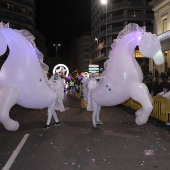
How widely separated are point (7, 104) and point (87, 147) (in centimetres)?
227

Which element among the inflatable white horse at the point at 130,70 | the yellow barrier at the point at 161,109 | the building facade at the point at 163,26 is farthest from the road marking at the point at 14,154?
the building facade at the point at 163,26

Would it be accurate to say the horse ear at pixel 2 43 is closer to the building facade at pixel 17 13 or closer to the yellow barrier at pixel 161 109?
the yellow barrier at pixel 161 109

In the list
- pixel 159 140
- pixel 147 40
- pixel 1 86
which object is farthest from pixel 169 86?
pixel 1 86

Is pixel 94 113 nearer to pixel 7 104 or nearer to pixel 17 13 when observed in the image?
pixel 7 104

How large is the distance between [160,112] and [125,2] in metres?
51.2

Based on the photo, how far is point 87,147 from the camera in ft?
23.3

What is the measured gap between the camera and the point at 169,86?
11219 millimetres

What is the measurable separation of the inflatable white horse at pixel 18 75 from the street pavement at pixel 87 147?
0.98 meters

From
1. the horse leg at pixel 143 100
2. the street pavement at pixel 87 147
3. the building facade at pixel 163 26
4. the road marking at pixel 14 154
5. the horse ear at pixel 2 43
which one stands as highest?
the building facade at pixel 163 26

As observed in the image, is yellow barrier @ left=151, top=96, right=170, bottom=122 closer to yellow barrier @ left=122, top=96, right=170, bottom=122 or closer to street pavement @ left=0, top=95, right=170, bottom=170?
yellow barrier @ left=122, top=96, right=170, bottom=122

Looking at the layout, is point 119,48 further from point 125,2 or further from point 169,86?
point 125,2

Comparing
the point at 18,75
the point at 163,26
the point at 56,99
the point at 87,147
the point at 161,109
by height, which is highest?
the point at 163,26

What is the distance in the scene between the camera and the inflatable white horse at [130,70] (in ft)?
23.6

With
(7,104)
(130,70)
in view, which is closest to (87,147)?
(7,104)
